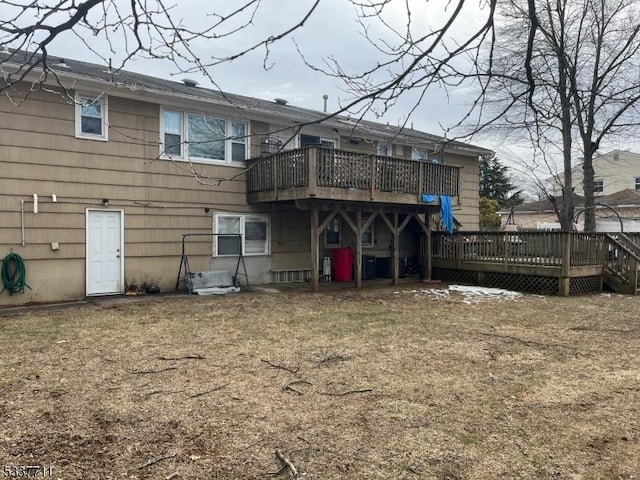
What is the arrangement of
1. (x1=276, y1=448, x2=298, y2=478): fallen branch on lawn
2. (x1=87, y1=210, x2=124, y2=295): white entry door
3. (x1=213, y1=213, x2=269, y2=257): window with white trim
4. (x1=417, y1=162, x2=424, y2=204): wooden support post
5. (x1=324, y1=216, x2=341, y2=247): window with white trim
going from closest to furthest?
(x1=276, y1=448, x2=298, y2=478): fallen branch on lawn
(x1=87, y1=210, x2=124, y2=295): white entry door
(x1=213, y1=213, x2=269, y2=257): window with white trim
(x1=417, y1=162, x2=424, y2=204): wooden support post
(x1=324, y1=216, x2=341, y2=247): window with white trim

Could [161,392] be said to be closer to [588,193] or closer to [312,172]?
[312,172]

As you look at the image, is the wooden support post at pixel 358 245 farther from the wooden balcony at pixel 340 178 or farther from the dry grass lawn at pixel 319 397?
the dry grass lawn at pixel 319 397

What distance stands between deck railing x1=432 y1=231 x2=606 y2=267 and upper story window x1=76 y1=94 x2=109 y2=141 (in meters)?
9.61

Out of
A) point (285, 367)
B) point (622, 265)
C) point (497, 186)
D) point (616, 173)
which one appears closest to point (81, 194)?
point (285, 367)

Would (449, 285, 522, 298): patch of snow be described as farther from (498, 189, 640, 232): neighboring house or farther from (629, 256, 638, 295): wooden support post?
(498, 189, 640, 232): neighboring house

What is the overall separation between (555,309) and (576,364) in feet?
14.2

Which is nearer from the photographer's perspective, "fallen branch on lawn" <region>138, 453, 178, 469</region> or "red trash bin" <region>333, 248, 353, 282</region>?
"fallen branch on lawn" <region>138, 453, 178, 469</region>

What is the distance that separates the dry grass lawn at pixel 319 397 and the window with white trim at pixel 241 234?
13.8 ft

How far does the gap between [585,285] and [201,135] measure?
10.0 m

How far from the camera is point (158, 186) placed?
1094cm

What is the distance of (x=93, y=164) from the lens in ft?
32.9

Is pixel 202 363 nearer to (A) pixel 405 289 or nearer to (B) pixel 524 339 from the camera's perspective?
(B) pixel 524 339

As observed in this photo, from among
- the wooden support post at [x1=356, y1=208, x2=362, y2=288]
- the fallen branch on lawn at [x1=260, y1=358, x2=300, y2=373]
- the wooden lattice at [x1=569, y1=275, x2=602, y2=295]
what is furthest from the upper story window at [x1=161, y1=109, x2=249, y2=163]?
the wooden lattice at [x1=569, y1=275, x2=602, y2=295]

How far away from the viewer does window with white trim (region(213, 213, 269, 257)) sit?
39.5ft
